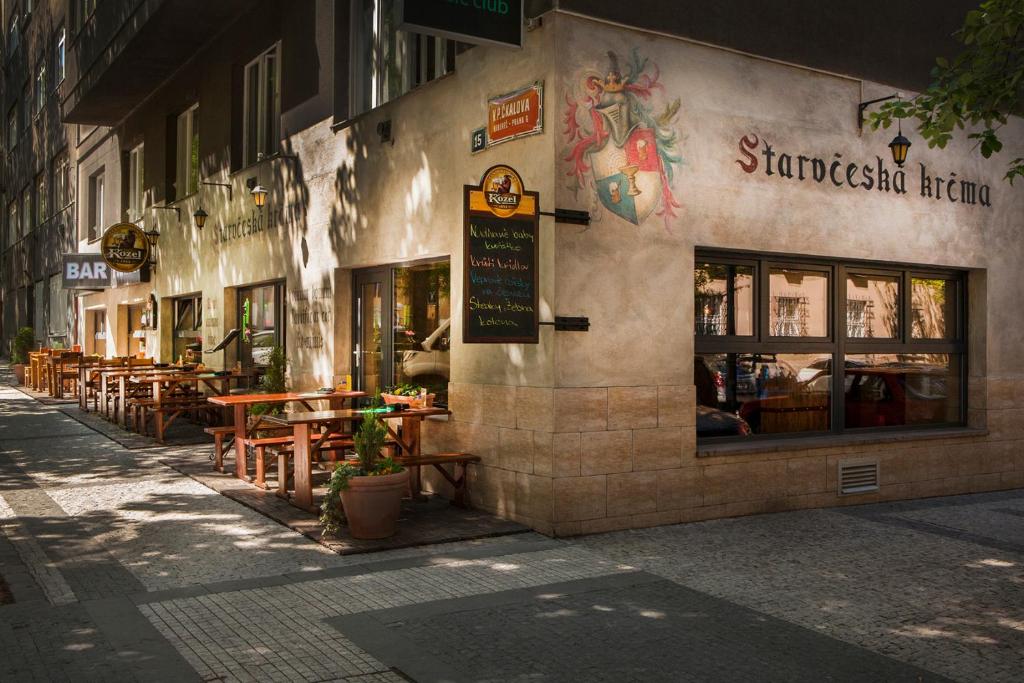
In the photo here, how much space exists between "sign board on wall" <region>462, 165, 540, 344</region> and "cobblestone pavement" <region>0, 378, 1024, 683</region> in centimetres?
171

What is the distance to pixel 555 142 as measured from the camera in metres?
7.76

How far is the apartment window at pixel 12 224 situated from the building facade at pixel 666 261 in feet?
99.1

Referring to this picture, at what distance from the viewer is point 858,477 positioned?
9.57 metres

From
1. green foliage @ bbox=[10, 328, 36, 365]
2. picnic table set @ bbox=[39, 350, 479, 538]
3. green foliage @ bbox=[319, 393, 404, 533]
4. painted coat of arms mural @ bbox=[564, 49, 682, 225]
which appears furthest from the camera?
green foliage @ bbox=[10, 328, 36, 365]

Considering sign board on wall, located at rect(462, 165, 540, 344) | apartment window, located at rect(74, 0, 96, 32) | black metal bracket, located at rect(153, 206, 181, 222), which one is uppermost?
apartment window, located at rect(74, 0, 96, 32)

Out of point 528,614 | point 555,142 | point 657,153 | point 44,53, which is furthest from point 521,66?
point 44,53

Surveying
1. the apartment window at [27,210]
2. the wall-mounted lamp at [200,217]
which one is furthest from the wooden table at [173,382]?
the apartment window at [27,210]

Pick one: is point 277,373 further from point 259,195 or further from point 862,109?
point 862,109

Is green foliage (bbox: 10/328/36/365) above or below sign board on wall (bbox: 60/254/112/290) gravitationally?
below

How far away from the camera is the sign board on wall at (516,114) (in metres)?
7.89

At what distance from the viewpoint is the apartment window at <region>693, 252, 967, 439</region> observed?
8969mm

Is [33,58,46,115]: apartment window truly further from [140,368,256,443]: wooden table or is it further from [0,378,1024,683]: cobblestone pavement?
[0,378,1024,683]: cobblestone pavement

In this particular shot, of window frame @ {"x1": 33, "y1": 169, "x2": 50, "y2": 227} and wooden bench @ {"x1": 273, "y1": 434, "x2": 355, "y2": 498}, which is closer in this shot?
wooden bench @ {"x1": 273, "y1": 434, "x2": 355, "y2": 498}

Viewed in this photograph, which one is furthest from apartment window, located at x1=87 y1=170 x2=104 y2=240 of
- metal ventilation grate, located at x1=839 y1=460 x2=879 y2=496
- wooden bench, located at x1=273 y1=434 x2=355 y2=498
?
metal ventilation grate, located at x1=839 y1=460 x2=879 y2=496
